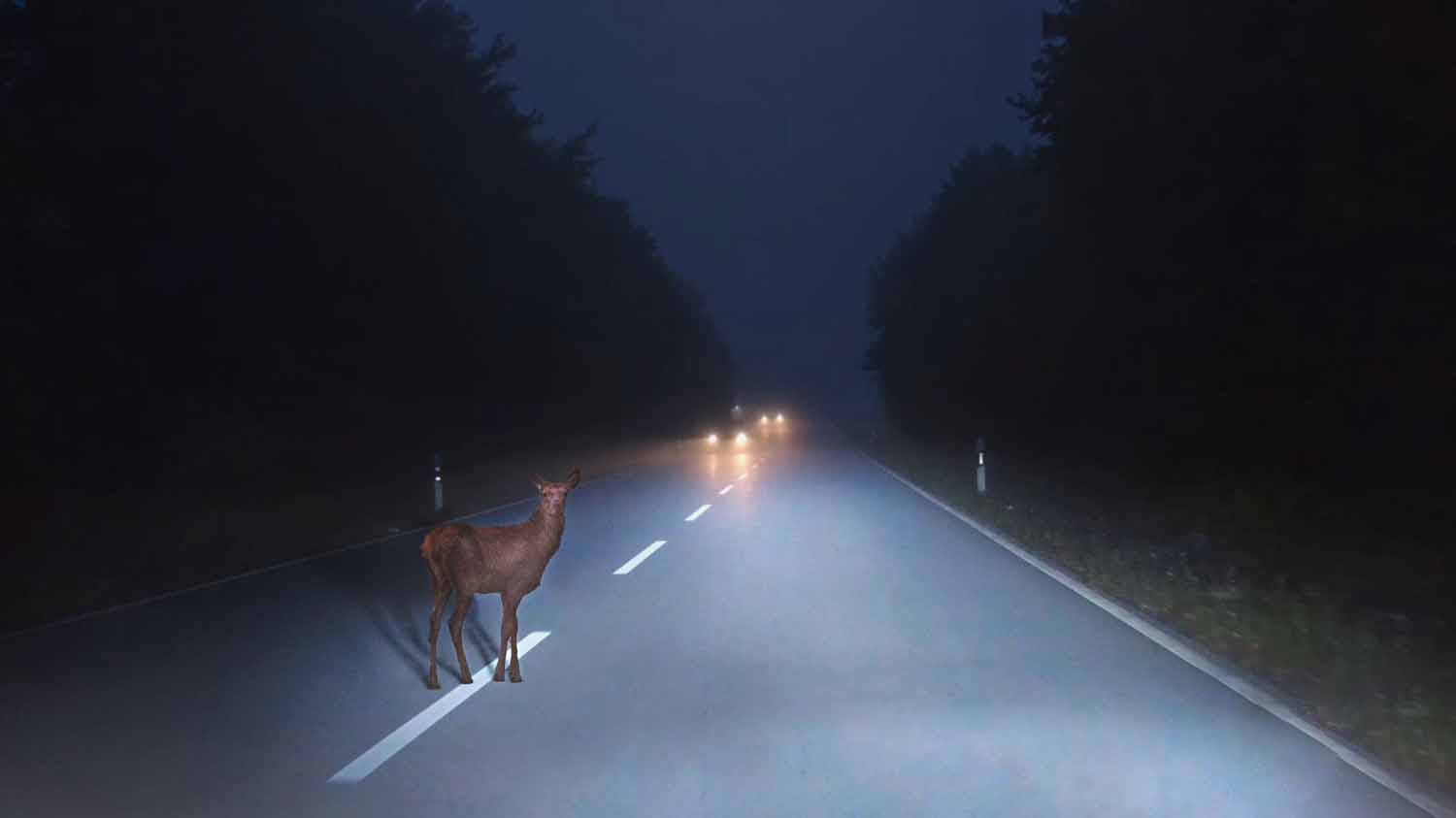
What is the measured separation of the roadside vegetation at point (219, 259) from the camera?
1933cm

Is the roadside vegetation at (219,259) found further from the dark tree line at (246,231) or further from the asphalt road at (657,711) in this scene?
the asphalt road at (657,711)

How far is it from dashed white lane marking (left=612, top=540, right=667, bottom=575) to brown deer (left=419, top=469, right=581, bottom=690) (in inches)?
223

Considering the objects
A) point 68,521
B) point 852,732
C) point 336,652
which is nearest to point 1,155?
point 68,521

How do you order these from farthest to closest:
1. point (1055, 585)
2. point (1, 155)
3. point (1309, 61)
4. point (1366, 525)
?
point (1, 155) → point (1366, 525) → point (1309, 61) → point (1055, 585)

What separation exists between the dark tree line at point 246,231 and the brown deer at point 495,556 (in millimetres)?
15441

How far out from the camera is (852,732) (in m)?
6.40

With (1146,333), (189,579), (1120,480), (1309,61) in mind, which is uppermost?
(1309,61)

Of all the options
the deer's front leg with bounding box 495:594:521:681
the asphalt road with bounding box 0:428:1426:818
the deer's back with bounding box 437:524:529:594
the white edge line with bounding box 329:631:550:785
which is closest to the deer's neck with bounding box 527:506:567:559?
the deer's back with bounding box 437:524:529:594

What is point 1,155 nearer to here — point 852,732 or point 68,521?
point 68,521

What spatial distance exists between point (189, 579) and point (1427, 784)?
11.6 meters

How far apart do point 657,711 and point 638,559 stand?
284 inches

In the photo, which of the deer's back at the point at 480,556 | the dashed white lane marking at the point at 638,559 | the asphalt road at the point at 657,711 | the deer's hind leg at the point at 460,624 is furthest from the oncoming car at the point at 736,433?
the deer's back at the point at 480,556

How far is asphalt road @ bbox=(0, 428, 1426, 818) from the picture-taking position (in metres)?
5.33

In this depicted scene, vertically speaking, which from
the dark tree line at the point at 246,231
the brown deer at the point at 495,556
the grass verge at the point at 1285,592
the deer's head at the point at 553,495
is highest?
the dark tree line at the point at 246,231
